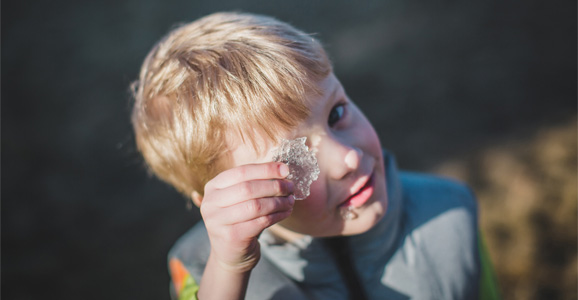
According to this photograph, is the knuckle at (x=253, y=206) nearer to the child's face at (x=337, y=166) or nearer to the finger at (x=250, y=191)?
the finger at (x=250, y=191)

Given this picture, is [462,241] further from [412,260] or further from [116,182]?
[116,182]

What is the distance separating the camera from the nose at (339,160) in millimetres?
818

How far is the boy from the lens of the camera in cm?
77

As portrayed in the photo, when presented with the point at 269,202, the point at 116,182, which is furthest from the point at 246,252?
the point at 116,182

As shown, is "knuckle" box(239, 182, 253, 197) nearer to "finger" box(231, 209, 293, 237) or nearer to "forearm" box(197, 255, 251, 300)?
"finger" box(231, 209, 293, 237)

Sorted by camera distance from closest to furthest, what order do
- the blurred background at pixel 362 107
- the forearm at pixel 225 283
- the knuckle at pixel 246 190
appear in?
the knuckle at pixel 246 190
the forearm at pixel 225 283
the blurred background at pixel 362 107

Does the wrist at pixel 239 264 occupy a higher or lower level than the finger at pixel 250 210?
lower

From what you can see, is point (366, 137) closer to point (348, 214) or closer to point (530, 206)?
point (348, 214)

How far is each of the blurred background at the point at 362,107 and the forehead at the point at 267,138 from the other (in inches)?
60.4

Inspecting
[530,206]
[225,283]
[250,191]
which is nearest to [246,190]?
[250,191]

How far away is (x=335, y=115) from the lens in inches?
34.9

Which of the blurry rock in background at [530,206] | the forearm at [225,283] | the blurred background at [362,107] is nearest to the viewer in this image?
the forearm at [225,283]

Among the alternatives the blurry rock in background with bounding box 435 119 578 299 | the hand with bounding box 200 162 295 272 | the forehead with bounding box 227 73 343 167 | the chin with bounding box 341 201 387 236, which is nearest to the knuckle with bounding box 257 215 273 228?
the hand with bounding box 200 162 295 272

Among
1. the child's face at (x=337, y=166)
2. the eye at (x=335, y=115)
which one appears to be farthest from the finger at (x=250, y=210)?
the eye at (x=335, y=115)
